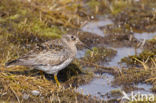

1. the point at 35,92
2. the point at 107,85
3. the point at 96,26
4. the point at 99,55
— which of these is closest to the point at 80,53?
the point at 99,55

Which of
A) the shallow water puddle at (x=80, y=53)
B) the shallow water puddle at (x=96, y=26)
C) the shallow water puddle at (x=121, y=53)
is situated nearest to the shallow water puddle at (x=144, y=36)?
the shallow water puddle at (x=121, y=53)

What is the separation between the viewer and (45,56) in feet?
24.6

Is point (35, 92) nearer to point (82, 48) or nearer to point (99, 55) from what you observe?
point (99, 55)

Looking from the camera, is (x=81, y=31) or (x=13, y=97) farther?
(x=81, y=31)

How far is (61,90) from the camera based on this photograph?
23.3 ft

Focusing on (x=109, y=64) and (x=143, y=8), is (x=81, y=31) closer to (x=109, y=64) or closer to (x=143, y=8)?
(x=109, y=64)

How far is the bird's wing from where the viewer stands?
7.41 m

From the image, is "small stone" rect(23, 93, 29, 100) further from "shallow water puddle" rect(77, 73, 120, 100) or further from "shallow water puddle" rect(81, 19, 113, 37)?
"shallow water puddle" rect(81, 19, 113, 37)

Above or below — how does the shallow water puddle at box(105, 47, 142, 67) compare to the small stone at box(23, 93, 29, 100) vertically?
below

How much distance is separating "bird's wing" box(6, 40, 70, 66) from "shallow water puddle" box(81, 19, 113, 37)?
3315 millimetres

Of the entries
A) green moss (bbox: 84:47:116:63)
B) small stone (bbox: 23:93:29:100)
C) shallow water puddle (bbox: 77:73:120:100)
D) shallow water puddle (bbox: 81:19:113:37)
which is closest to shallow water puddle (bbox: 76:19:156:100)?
shallow water puddle (bbox: 77:73:120:100)

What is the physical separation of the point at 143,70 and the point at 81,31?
3.22 metres

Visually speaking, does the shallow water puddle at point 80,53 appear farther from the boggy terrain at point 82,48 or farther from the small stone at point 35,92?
the small stone at point 35,92

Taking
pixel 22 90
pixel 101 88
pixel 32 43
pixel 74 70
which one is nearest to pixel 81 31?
pixel 32 43
